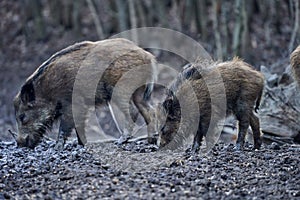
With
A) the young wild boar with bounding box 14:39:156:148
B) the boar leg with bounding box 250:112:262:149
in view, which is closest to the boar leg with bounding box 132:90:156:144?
the young wild boar with bounding box 14:39:156:148

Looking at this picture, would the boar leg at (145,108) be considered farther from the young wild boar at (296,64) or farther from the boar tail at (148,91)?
the young wild boar at (296,64)

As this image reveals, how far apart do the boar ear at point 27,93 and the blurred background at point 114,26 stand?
626 centimetres

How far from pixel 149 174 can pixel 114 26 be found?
1417 cm

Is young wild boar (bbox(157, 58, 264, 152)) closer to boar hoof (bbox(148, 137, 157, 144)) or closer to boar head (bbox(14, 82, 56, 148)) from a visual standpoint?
boar hoof (bbox(148, 137, 157, 144))

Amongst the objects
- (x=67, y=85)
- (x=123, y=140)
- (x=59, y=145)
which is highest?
(x=67, y=85)

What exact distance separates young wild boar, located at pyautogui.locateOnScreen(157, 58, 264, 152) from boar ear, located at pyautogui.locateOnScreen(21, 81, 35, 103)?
1648 millimetres

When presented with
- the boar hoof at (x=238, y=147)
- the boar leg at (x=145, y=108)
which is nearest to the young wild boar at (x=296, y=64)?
the boar hoof at (x=238, y=147)

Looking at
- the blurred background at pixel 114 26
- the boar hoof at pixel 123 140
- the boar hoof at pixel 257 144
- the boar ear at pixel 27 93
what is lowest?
the blurred background at pixel 114 26

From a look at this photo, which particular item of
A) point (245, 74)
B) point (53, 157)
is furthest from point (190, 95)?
point (53, 157)

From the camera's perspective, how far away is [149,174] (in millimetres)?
6324

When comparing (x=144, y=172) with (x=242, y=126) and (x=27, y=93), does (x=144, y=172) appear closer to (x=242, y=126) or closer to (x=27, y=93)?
(x=242, y=126)

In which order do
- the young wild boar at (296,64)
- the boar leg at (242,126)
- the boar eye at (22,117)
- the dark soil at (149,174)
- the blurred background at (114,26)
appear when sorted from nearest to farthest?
the dark soil at (149,174)
the young wild boar at (296,64)
the boar leg at (242,126)
the boar eye at (22,117)
the blurred background at (114,26)

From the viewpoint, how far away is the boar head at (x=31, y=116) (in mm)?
8406

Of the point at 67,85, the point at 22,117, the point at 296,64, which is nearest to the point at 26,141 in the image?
the point at 22,117
